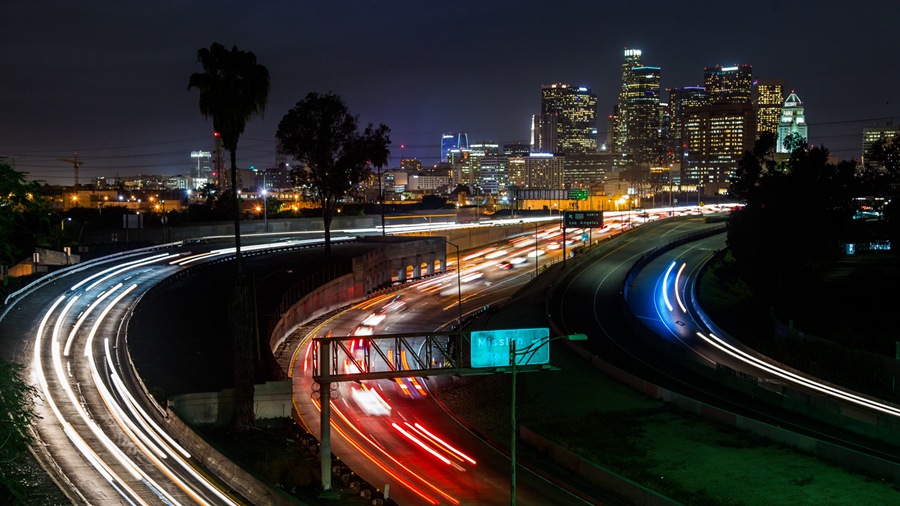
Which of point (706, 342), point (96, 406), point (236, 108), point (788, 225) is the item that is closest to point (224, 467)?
point (96, 406)

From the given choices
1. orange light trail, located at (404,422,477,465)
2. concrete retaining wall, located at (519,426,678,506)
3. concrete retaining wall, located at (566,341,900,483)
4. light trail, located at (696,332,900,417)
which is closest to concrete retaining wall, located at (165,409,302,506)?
orange light trail, located at (404,422,477,465)

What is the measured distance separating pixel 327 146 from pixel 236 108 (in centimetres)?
3909

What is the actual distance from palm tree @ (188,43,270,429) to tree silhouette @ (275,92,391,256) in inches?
1502

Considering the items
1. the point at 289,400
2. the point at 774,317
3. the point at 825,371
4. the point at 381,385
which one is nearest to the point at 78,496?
the point at 289,400

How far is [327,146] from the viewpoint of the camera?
3017 inches

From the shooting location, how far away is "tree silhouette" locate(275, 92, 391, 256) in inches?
2992

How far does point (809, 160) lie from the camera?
114812 mm

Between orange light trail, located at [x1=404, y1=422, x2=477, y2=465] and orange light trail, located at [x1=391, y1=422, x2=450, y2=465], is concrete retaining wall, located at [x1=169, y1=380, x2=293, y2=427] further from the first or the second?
orange light trail, located at [x1=404, y1=422, x2=477, y2=465]

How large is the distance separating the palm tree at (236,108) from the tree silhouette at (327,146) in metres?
38.1

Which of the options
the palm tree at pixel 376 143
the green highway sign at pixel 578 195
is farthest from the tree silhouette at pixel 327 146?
the green highway sign at pixel 578 195

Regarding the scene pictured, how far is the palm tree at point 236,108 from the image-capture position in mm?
36656

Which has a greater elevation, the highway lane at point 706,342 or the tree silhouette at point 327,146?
the tree silhouette at point 327,146

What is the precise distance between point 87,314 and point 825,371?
158 feet

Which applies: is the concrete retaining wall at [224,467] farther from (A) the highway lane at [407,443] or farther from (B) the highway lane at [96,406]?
(A) the highway lane at [407,443]
